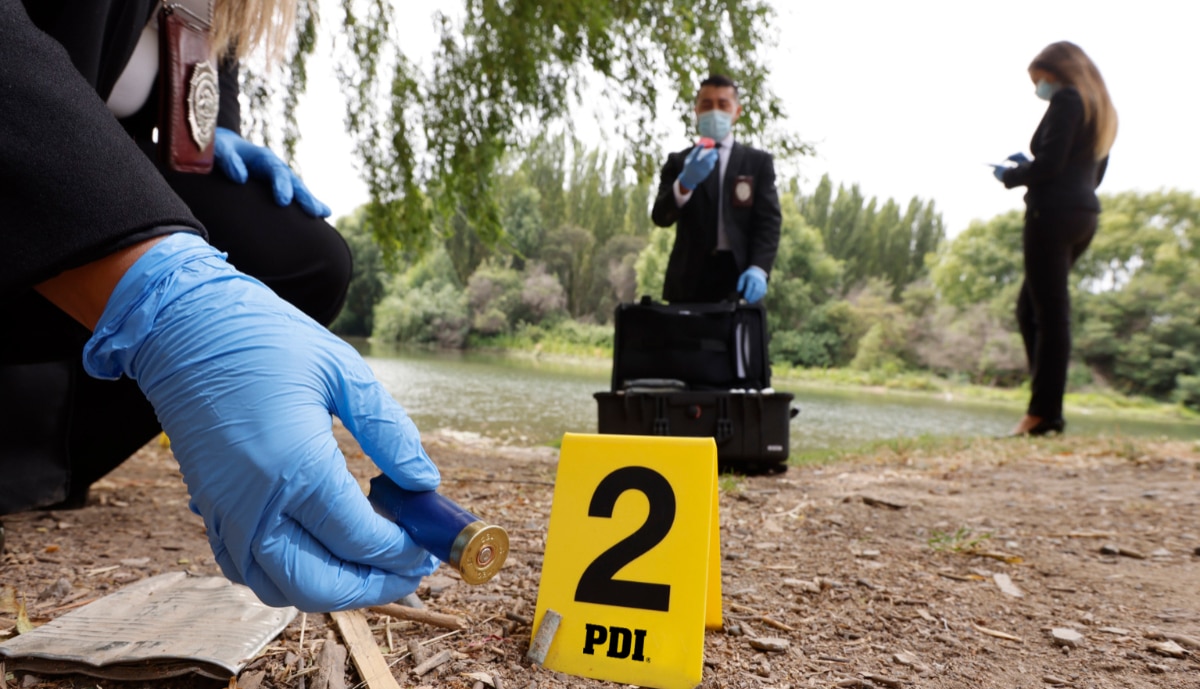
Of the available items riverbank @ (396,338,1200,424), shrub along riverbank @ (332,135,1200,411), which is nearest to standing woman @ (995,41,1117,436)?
riverbank @ (396,338,1200,424)

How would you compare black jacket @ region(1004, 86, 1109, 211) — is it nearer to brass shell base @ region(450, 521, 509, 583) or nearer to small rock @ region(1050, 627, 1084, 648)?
small rock @ region(1050, 627, 1084, 648)

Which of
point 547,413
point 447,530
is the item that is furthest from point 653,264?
point 447,530

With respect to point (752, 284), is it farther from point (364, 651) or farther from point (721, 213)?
point (364, 651)

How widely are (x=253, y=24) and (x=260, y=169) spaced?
0.32 m

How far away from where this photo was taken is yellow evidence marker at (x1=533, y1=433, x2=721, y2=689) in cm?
110

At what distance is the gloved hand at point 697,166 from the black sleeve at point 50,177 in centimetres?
320

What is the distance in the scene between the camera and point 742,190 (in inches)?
153

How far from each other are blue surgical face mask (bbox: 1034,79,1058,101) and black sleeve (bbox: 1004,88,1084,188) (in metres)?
0.15

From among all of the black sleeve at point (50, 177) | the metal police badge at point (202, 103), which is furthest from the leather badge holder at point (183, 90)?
the black sleeve at point (50, 177)

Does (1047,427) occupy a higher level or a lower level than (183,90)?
lower

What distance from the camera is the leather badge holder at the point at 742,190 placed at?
12.8 ft

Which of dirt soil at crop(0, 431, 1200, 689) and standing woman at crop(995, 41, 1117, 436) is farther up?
standing woman at crop(995, 41, 1117, 436)

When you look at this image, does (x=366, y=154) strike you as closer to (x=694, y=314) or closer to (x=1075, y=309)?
(x=694, y=314)

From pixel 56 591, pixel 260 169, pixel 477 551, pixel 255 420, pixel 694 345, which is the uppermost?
pixel 260 169
